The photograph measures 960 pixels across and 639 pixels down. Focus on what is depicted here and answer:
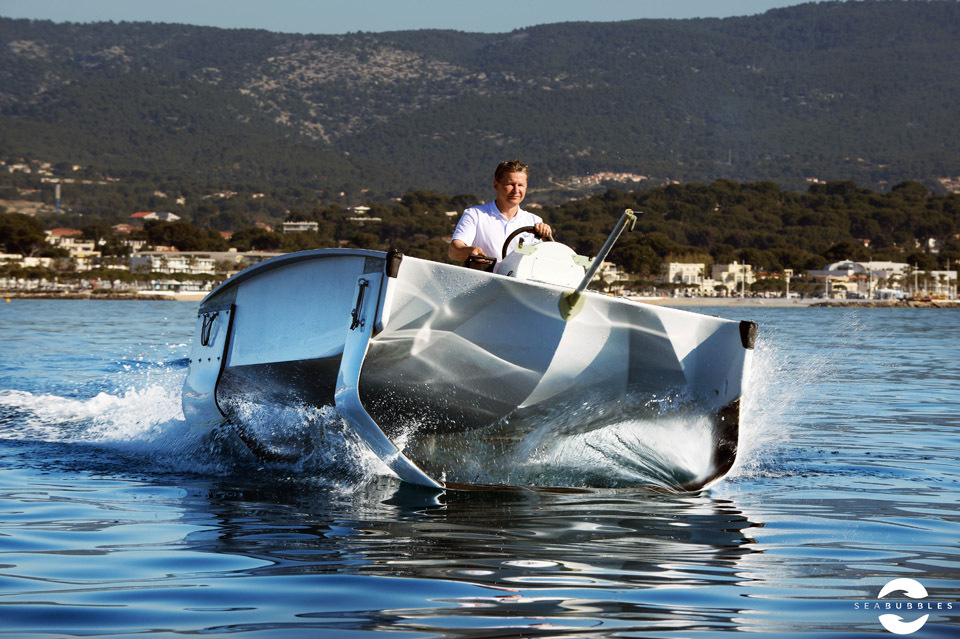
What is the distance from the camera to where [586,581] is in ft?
14.2

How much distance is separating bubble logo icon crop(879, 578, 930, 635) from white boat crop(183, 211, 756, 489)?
6.34ft

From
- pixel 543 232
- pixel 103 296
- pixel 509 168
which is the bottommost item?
pixel 103 296

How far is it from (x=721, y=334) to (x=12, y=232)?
151 m

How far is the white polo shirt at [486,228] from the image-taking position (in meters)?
6.91

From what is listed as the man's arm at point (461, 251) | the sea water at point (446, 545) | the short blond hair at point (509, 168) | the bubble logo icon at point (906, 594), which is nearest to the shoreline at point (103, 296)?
the sea water at point (446, 545)

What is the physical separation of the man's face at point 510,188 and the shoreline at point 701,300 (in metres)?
93.1

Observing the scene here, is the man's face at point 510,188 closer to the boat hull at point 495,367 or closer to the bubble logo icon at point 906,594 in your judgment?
the boat hull at point 495,367

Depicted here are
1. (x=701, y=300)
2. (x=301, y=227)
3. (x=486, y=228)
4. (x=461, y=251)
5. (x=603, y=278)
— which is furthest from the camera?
(x=301, y=227)

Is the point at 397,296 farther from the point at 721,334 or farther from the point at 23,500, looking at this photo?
the point at 23,500

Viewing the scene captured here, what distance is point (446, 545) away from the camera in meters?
4.99

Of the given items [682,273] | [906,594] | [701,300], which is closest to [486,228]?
[906,594]

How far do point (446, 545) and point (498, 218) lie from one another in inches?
104

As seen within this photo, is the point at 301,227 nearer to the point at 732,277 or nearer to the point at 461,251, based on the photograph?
the point at 732,277

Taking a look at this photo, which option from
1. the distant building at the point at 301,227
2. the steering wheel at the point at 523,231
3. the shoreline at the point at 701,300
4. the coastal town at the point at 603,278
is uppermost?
the distant building at the point at 301,227
